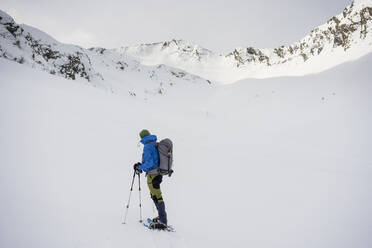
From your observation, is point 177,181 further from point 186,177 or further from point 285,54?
point 285,54

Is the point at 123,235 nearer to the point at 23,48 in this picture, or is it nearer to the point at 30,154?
the point at 30,154

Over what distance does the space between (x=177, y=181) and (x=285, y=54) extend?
1660 inches

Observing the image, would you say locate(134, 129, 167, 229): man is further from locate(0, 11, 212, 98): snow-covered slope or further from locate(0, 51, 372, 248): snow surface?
locate(0, 11, 212, 98): snow-covered slope

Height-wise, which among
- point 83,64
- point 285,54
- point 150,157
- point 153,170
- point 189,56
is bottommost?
point 153,170

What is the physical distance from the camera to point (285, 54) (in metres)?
40.8

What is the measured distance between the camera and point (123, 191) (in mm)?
5809

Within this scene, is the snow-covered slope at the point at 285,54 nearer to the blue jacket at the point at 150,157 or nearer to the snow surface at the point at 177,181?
the snow surface at the point at 177,181

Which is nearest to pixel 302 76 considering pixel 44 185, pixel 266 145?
pixel 266 145

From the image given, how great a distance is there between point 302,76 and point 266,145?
60.5ft

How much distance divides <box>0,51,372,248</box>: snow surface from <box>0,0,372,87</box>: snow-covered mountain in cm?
964

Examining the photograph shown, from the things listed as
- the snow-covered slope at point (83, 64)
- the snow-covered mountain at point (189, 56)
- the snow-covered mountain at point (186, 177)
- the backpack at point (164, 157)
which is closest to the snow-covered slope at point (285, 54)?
the snow-covered mountain at point (189, 56)

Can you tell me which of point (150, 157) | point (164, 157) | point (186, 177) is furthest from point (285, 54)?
point (150, 157)

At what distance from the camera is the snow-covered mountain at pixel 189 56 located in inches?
807

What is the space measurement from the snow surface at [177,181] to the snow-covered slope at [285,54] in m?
15.3
